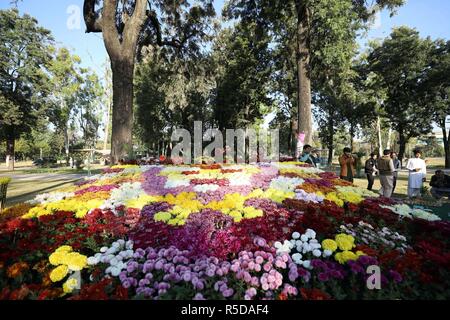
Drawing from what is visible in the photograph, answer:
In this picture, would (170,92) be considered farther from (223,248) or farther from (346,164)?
(223,248)

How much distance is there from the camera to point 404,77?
107ft

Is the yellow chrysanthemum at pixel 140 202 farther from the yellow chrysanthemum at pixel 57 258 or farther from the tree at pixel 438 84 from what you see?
the tree at pixel 438 84

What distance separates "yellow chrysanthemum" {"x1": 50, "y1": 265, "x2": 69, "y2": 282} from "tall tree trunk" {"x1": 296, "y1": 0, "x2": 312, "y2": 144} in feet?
34.3

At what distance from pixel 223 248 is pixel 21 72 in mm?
42371

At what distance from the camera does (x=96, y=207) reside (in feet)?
15.6

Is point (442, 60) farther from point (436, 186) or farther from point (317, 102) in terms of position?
point (436, 186)

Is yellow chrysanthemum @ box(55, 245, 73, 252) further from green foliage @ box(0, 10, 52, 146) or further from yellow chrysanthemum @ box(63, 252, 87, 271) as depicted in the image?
green foliage @ box(0, 10, 52, 146)

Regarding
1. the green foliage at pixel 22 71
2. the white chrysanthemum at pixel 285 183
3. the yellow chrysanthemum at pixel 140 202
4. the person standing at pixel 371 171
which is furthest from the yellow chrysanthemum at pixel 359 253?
the green foliage at pixel 22 71

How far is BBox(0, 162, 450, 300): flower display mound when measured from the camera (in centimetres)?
274

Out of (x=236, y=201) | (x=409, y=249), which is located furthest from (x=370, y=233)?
(x=236, y=201)

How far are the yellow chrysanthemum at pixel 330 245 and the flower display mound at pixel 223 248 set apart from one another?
46mm

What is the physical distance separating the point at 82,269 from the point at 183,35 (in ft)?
46.3

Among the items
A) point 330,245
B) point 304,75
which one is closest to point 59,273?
point 330,245

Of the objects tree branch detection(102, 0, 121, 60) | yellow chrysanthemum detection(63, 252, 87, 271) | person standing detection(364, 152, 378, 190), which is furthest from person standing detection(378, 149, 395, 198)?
yellow chrysanthemum detection(63, 252, 87, 271)
